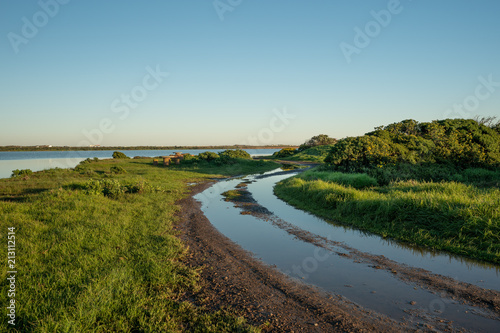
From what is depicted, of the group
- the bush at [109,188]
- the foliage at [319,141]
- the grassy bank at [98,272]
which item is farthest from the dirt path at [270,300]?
the foliage at [319,141]

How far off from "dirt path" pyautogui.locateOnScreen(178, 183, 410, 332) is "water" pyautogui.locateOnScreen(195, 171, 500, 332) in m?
0.40

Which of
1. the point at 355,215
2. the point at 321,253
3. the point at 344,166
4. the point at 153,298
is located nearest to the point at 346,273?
the point at 321,253

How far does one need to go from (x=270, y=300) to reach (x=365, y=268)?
2.97 metres

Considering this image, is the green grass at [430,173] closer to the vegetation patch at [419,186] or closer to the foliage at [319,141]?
the vegetation patch at [419,186]

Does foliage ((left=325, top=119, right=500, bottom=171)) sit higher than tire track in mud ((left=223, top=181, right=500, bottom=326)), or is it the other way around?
foliage ((left=325, top=119, right=500, bottom=171))

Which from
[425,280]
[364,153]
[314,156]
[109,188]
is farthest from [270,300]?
[314,156]

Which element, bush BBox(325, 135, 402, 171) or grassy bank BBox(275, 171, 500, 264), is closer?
grassy bank BBox(275, 171, 500, 264)

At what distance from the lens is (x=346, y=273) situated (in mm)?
6379

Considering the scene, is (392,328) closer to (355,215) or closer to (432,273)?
(432,273)

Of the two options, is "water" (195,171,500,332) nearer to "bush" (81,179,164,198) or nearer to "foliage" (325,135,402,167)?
"bush" (81,179,164,198)

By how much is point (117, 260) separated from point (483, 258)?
9403 millimetres

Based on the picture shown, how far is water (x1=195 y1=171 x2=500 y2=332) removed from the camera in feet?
15.8

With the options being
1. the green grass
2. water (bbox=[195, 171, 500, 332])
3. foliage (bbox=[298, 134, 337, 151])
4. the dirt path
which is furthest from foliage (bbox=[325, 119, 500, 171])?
foliage (bbox=[298, 134, 337, 151])

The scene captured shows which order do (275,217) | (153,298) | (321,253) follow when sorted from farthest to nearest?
Result: (275,217) → (321,253) → (153,298)
